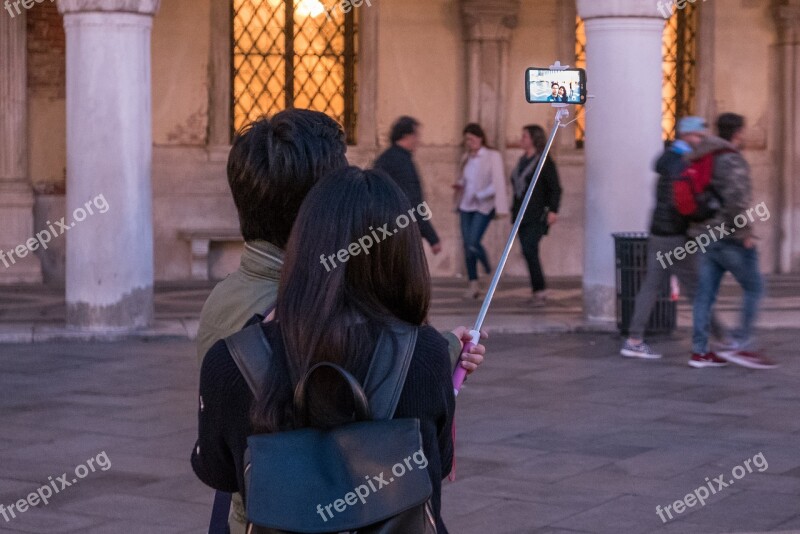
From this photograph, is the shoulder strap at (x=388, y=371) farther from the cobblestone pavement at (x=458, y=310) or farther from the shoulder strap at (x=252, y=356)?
the cobblestone pavement at (x=458, y=310)

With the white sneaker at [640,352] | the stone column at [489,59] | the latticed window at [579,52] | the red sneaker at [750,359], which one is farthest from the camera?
the latticed window at [579,52]

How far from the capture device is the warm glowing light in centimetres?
1647

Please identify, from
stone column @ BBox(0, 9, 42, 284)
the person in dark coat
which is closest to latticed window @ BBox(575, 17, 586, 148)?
the person in dark coat

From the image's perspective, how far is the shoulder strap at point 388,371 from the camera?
2484mm

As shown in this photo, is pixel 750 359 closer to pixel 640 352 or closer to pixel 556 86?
pixel 640 352

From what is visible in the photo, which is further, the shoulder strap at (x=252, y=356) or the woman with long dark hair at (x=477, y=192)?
the woman with long dark hair at (x=477, y=192)

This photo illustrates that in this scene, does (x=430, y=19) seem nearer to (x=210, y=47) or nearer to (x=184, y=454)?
(x=210, y=47)

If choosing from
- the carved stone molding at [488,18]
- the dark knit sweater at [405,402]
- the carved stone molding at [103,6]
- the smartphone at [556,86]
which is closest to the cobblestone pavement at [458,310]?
the carved stone molding at [103,6]

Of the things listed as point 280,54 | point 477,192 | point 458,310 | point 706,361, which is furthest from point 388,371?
point 280,54

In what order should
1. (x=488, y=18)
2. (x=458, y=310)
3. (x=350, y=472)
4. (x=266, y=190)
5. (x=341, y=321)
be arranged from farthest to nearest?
(x=488, y=18)
(x=458, y=310)
(x=266, y=190)
(x=341, y=321)
(x=350, y=472)

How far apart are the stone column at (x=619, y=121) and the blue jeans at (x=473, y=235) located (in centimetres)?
174

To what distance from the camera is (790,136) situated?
17.1 meters

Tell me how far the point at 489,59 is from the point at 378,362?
567 inches

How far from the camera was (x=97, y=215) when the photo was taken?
1173cm
